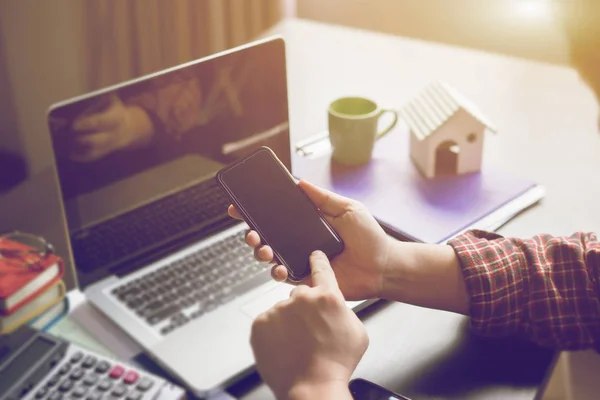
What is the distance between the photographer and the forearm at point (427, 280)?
2.72ft

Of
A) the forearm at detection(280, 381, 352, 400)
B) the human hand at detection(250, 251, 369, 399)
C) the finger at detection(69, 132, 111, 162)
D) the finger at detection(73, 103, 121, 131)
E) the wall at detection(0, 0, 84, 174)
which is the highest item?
the finger at detection(73, 103, 121, 131)

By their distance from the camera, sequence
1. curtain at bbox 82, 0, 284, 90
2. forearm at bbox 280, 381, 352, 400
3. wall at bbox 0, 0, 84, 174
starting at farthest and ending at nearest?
curtain at bbox 82, 0, 284, 90 < wall at bbox 0, 0, 84, 174 < forearm at bbox 280, 381, 352, 400

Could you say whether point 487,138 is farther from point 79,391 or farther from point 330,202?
point 79,391

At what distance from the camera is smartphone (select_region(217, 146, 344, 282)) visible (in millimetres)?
749

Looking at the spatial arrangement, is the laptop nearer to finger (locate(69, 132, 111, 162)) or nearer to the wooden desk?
finger (locate(69, 132, 111, 162))

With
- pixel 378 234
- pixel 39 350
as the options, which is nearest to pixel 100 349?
pixel 39 350

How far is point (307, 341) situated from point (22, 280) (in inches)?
15.9

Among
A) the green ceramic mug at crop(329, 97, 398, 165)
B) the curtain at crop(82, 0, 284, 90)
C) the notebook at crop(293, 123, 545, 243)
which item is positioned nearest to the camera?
the notebook at crop(293, 123, 545, 243)

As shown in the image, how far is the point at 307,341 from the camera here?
64 cm

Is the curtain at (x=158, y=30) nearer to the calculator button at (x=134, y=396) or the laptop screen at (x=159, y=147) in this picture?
the laptop screen at (x=159, y=147)

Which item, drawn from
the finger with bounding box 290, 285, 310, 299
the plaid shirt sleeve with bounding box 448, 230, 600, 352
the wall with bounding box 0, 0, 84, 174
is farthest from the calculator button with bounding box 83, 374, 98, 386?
the wall with bounding box 0, 0, 84, 174

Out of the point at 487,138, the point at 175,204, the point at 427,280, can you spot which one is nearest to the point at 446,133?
the point at 487,138

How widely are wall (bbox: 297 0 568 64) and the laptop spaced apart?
1.45m

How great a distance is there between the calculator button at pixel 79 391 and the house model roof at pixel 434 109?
0.60 metres
